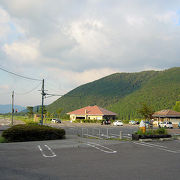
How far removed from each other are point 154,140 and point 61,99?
15422 centimetres

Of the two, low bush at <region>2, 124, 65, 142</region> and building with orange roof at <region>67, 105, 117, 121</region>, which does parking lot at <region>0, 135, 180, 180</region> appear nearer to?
low bush at <region>2, 124, 65, 142</region>

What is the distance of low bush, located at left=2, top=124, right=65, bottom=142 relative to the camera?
18.4 metres

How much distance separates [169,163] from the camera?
976cm

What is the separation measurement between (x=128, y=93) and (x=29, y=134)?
477ft

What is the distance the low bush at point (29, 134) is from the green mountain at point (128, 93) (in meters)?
68.3

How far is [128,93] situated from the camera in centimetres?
16050

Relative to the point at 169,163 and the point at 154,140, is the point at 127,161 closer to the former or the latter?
the point at 169,163

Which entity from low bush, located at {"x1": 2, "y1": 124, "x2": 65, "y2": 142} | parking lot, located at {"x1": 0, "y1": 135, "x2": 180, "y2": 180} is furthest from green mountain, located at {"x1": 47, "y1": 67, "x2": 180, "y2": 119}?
parking lot, located at {"x1": 0, "y1": 135, "x2": 180, "y2": 180}

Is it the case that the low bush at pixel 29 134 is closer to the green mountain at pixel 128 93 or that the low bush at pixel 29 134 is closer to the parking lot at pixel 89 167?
the parking lot at pixel 89 167

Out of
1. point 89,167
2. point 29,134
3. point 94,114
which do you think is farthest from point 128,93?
point 89,167

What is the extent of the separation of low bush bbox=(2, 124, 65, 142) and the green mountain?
224 feet

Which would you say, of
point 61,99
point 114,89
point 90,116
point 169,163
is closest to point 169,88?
point 90,116

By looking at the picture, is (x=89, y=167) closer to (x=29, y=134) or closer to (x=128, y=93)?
(x=29, y=134)

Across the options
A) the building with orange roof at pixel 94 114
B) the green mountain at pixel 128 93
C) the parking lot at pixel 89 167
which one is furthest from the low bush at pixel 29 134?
the green mountain at pixel 128 93
